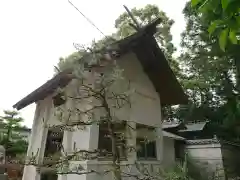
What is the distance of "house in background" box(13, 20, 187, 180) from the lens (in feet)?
19.0

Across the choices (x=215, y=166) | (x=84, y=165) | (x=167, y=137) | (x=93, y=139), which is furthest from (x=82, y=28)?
(x=215, y=166)

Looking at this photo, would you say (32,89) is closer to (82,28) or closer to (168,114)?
(82,28)

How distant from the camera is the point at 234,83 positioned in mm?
15180

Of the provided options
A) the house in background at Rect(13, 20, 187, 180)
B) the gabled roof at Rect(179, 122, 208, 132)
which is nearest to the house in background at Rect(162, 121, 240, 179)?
the gabled roof at Rect(179, 122, 208, 132)

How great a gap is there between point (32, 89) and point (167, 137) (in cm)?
570

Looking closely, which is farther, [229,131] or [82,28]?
[229,131]

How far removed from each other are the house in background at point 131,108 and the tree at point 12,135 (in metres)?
3.21

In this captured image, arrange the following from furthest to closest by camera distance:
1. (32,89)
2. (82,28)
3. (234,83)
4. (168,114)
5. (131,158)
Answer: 1. (168,114)
2. (234,83)
3. (32,89)
4. (131,158)
5. (82,28)

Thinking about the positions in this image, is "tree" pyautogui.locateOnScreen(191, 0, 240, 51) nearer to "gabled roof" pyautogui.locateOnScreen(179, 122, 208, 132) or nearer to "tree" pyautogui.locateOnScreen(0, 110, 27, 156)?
"tree" pyautogui.locateOnScreen(0, 110, 27, 156)

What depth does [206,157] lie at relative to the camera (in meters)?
10.2

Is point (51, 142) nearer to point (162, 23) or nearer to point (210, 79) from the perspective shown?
point (162, 23)

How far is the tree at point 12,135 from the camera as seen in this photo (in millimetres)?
9938

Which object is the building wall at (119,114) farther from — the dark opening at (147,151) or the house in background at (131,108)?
the dark opening at (147,151)

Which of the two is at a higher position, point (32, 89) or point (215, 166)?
point (32, 89)
